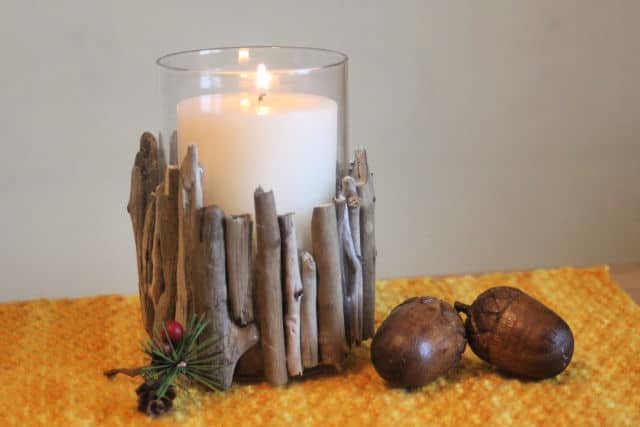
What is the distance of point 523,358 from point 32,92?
2.35 ft

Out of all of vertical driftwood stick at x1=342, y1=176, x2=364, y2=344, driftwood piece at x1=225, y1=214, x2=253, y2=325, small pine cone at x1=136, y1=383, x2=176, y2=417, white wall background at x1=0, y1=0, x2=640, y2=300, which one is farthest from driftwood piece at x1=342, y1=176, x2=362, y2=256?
white wall background at x1=0, y1=0, x2=640, y2=300

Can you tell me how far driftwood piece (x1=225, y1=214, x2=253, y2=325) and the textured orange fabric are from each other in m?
0.08

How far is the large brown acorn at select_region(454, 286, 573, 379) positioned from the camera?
769 millimetres

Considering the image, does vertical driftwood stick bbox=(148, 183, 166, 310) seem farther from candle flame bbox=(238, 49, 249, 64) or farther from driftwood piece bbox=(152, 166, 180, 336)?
candle flame bbox=(238, 49, 249, 64)

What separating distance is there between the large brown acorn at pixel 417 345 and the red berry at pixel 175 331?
17 centimetres

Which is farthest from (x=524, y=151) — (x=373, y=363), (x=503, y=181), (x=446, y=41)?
(x=373, y=363)

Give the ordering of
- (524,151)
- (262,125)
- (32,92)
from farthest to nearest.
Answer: (524,151), (32,92), (262,125)

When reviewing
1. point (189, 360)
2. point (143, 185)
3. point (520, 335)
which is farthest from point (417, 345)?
point (143, 185)

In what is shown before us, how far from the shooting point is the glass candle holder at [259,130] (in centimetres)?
76

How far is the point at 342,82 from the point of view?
830mm

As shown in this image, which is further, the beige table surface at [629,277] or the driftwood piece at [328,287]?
the beige table surface at [629,277]

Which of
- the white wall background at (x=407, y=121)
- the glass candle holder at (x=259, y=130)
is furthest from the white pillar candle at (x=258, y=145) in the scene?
the white wall background at (x=407, y=121)

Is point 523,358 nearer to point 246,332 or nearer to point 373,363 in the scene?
point 373,363

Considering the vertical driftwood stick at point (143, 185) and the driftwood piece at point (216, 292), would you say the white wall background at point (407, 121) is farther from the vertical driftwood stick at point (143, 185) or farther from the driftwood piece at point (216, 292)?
the driftwood piece at point (216, 292)
